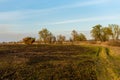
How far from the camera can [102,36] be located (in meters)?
183

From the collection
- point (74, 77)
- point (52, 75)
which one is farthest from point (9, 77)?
point (74, 77)

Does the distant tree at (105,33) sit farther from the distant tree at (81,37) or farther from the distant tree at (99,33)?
the distant tree at (81,37)

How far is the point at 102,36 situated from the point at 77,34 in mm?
20024

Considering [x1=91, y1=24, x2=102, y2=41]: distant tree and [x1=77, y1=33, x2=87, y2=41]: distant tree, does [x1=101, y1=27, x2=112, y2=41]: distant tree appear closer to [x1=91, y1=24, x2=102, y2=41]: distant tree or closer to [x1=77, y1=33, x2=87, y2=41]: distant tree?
[x1=91, y1=24, x2=102, y2=41]: distant tree

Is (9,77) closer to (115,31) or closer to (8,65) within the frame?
(8,65)

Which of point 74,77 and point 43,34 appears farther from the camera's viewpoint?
point 43,34

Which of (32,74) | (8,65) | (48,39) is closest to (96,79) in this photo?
(32,74)

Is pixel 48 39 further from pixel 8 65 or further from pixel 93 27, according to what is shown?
pixel 8 65

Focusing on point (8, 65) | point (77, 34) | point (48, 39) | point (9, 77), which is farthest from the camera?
point (77, 34)

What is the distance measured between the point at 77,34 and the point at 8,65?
16100 cm

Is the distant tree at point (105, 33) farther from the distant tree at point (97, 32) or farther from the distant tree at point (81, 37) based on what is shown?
the distant tree at point (81, 37)

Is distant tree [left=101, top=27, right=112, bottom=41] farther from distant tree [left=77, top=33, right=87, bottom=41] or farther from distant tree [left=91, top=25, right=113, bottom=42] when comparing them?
distant tree [left=77, top=33, right=87, bottom=41]

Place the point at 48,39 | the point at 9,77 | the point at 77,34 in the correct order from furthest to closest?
the point at 77,34 → the point at 48,39 → the point at 9,77

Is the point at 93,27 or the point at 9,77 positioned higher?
the point at 93,27
